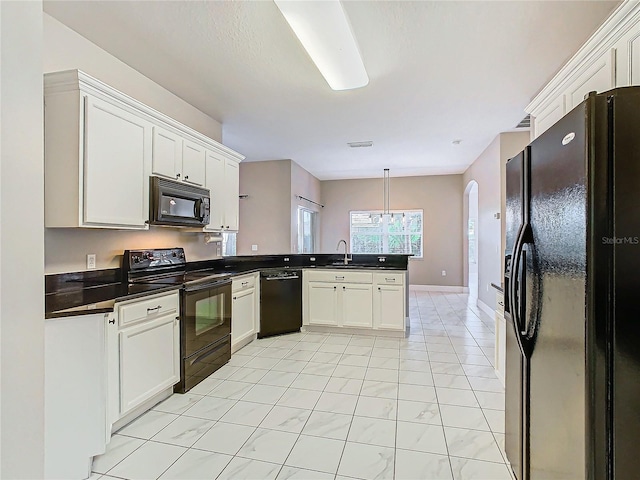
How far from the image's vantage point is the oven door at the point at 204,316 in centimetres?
269

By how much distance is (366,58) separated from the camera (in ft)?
9.11

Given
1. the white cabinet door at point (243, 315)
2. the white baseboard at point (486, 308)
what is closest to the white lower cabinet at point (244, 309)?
the white cabinet door at point (243, 315)

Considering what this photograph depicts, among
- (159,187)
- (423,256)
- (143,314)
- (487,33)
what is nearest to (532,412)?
(143,314)

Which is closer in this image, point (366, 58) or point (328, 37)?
point (328, 37)

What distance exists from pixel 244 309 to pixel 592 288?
3290 millimetres

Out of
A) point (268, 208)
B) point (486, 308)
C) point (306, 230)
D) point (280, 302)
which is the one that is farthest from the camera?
point (306, 230)

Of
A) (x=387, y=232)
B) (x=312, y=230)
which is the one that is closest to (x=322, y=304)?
(x=312, y=230)

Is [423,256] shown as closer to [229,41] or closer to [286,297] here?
[286,297]

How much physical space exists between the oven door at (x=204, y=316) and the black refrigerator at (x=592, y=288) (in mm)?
2424

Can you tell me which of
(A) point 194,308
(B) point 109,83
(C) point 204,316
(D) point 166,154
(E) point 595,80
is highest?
(B) point 109,83

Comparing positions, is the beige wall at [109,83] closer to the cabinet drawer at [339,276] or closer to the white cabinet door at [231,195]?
the white cabinet door at [231,195]

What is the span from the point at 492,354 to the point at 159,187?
375cm

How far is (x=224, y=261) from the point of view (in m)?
4.34

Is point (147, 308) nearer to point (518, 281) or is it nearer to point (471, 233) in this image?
point (518, 281)
